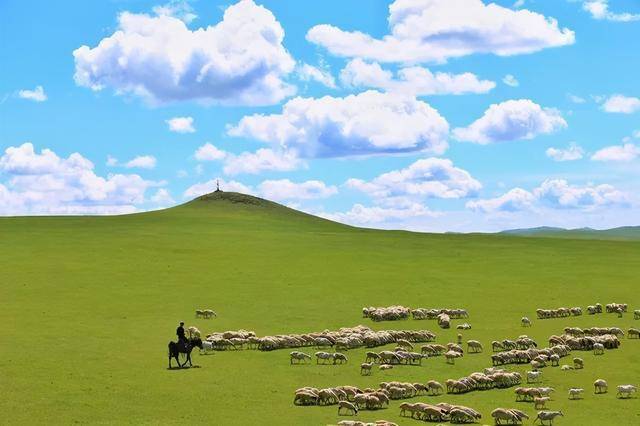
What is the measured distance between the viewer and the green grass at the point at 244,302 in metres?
29.6

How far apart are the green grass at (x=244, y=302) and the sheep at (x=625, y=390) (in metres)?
0.64

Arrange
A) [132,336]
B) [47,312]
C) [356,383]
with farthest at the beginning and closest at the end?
[47,312], [132,336], [356,383]

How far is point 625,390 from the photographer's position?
1214 inches

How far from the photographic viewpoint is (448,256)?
80.1 metres

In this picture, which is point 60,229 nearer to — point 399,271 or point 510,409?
point 399,271

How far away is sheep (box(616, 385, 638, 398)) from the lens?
101 ft

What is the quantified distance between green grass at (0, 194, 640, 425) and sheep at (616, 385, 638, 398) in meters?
0.64

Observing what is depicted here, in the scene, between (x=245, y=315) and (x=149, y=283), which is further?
(x=149, y=283)

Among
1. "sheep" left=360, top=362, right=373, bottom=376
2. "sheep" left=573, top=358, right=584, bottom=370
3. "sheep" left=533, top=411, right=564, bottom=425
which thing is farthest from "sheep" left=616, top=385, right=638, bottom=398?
"sheep" left=360, top=362, right=373, bottom=376

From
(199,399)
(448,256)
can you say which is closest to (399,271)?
(448,256)

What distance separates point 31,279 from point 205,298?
14561mm

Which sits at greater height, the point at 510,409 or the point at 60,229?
the point at 60,229

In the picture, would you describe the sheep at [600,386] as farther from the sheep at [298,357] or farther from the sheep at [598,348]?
the sheep at [298,357]

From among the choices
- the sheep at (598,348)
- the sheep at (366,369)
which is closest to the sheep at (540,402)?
the sheep at (366,369)
